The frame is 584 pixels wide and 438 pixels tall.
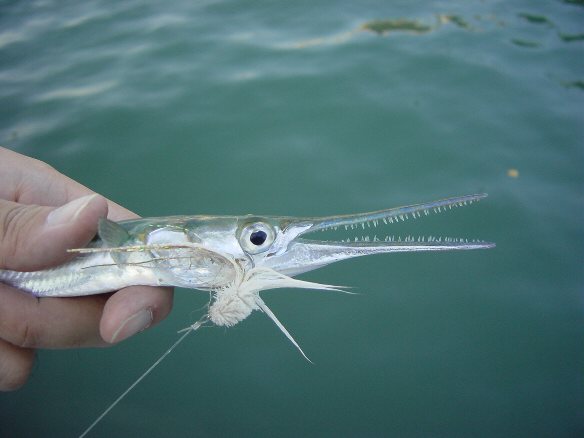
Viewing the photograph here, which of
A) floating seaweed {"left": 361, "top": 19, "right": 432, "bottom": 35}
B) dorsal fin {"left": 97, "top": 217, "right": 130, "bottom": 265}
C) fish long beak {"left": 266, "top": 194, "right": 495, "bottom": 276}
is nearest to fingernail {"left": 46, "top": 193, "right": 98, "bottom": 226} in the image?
dorsal fin {"left": 97, "top": 217, "right": 130, "bottom": 265}

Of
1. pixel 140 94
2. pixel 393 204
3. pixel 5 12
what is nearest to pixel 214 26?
pixel 140 94

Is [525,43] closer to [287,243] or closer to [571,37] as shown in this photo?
[571,37]

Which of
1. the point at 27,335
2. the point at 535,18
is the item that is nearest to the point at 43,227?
the point at 27,335

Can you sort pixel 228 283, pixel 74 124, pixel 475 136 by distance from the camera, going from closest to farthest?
pixel 228 283, pixel 475 136, pixel 74 124

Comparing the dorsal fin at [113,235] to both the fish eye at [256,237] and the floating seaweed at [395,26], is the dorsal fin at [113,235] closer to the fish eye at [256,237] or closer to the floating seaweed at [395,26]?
the fish eye at [256,237]

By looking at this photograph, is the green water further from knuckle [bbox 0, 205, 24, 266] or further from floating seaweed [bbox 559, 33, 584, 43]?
knuckle [bbox 0, 205, 24, 266]

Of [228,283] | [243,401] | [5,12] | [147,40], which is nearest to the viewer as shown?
[228,283]

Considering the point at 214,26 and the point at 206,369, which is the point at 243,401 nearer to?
the point at 206,369
